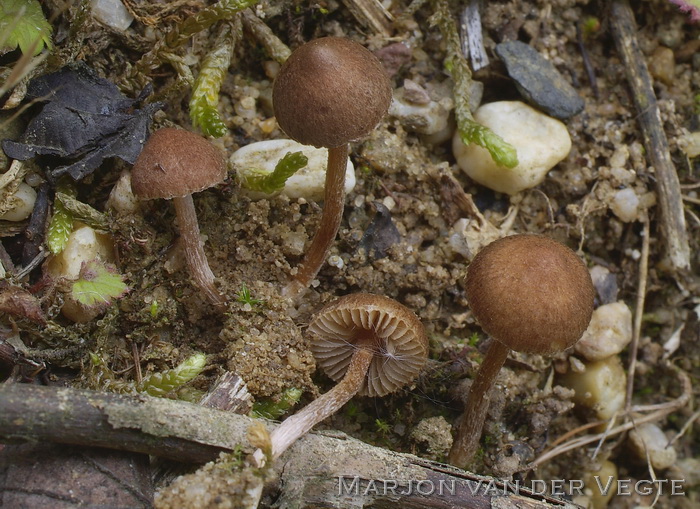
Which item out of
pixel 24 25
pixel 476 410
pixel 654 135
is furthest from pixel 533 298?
pixel 24 25

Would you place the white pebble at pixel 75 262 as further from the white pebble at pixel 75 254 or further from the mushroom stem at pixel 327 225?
the mushroom stem at pixel 327 225

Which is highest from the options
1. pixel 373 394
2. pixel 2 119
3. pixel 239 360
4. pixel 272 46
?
pixel 272 46

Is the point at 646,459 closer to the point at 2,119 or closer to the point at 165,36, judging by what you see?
the point at 165,36

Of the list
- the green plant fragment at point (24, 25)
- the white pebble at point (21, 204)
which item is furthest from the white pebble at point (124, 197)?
the green plant fragment at point (24, 25)

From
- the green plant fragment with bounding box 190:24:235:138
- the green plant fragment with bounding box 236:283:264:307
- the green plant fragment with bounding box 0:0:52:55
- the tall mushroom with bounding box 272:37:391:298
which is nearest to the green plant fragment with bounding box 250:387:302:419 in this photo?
the green plant fragment with bounding box 236:283:264:307

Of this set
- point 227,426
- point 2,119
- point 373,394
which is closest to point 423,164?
point 373,394

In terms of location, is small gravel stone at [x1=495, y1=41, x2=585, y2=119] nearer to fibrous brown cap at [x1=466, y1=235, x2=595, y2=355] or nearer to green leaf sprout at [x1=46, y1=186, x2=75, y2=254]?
fibrous brown cap at [x1=466, y1=235, x2=595, y2=355]
